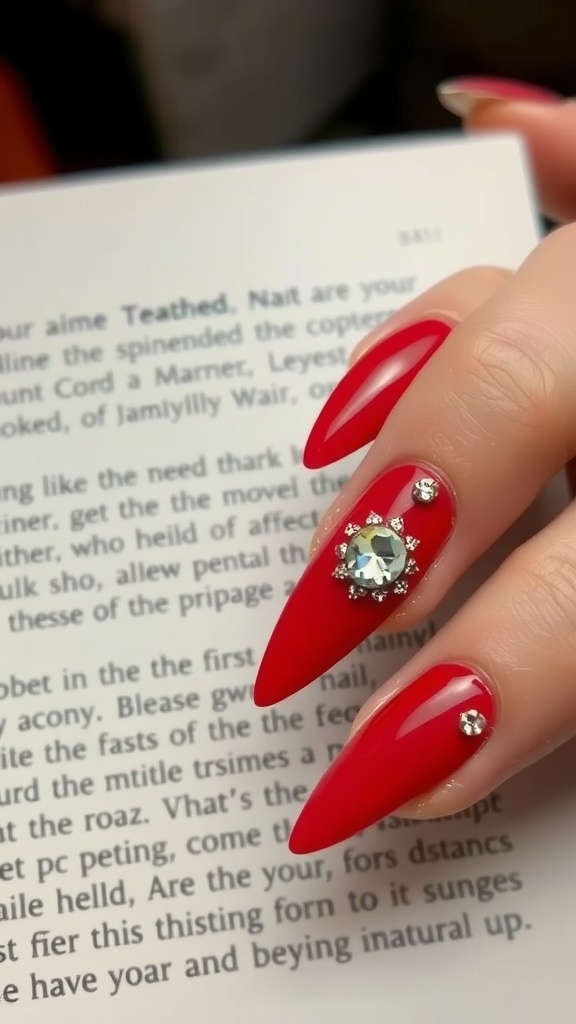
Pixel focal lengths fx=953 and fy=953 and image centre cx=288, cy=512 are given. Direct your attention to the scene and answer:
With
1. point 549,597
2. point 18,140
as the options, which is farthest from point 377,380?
point 18,140

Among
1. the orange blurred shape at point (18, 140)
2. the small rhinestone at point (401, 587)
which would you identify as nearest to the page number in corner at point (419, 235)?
the small rhinestone at point (401, 587)

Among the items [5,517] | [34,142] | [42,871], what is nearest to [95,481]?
[5,517]

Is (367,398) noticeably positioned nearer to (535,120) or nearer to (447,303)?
(447,303)

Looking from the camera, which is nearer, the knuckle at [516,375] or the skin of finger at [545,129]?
the knuckle at [516,375]

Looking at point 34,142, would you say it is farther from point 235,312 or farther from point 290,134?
point 235,312

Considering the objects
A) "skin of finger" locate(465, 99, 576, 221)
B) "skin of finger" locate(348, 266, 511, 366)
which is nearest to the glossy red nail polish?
"skin of finger" locate(348, 266, 511, 366)

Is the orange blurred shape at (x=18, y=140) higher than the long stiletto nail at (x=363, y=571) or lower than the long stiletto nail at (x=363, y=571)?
higher

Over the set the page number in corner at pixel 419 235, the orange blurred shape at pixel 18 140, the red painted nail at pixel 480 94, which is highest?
the orange blurred shape at pixel 18 140

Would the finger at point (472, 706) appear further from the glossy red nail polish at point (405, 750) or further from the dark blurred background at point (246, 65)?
the dark blurred background at point (246, 65)
